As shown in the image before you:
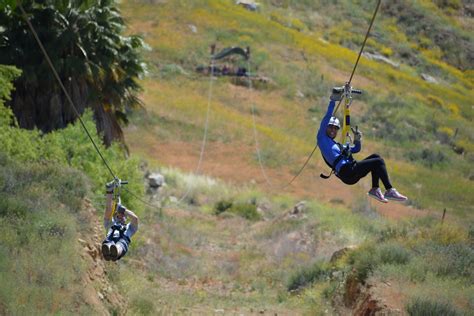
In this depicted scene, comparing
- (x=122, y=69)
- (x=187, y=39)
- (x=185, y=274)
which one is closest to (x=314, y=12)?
(x=187, y=39)

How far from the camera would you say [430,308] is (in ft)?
47.4

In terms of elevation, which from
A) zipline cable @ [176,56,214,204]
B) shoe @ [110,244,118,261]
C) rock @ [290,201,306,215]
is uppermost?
shoe @ [110,244,118,261]

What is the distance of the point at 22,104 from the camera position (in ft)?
101

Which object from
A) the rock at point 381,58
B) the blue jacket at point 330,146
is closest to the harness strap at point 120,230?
the blue jacket at point 330,146

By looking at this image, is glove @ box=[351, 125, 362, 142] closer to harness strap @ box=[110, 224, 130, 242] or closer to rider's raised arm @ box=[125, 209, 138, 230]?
rider's raised arm @ box=[125, 209, 138, 230]

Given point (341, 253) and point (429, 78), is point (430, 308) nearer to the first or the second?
point (341, 253)

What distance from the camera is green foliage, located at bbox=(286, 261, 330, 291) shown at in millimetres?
23828

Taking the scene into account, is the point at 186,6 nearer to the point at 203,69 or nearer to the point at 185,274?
→ the point at 203,69

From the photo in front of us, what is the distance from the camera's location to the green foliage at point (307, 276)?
23.8 meters

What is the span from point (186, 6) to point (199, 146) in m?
29.5

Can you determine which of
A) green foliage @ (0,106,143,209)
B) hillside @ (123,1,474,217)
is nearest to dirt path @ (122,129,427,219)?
hillside @ (123,1,474,217)

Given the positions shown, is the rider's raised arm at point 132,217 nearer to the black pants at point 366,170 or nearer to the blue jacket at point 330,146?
the blue jacket at point 330,146

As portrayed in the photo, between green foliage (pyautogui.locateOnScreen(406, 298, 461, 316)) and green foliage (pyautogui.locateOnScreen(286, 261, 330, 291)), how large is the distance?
28.4 ft

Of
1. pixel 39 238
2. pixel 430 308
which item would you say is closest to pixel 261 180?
pixel 39 238
